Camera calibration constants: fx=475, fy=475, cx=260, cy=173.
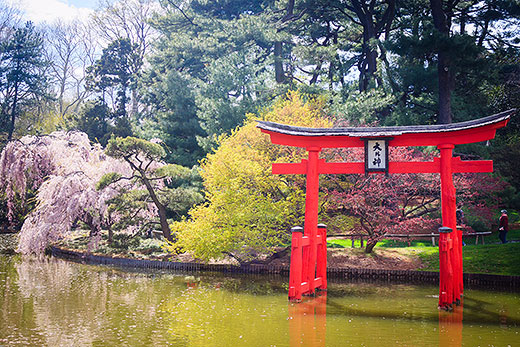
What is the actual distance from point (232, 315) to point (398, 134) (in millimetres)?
4853

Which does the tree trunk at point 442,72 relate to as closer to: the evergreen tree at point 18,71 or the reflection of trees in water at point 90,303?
the reflection of trees in water at point 90,303

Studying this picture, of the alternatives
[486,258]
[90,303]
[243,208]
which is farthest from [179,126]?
[486,258]

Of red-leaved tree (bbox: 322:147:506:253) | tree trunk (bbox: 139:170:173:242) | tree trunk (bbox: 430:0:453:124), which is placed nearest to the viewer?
red-leaved tree (bbox: 322:147:506:253)

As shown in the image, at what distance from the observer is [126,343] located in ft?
22.9

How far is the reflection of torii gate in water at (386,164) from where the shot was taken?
928cm

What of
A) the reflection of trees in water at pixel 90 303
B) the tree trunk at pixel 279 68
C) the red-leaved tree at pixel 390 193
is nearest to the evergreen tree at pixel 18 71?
the tree trunk at pixel 279 68

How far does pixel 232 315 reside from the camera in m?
Result: 8.90

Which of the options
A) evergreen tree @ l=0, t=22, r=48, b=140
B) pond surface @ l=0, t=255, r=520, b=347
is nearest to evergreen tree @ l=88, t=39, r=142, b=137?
evergreen tree @ l=0, t=22, r=48, b=140

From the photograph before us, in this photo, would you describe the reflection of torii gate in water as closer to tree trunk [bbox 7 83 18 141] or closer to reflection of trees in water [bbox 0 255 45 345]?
reflection of trees in water [bbox 0 255 45 345]

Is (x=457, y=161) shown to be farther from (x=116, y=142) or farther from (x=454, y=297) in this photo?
(x=116, y=142)

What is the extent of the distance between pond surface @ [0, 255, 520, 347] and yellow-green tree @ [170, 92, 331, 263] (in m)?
1.25

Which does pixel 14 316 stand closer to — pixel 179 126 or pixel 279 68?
pixel 179 126

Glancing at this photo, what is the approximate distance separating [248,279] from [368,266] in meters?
3.59

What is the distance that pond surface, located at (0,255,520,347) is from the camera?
24.0 ft
